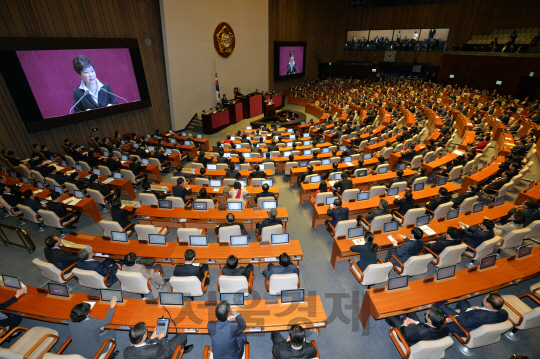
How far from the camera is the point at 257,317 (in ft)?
14.3

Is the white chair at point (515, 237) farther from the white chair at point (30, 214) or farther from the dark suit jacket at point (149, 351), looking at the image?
the white chair at point (30, 214)

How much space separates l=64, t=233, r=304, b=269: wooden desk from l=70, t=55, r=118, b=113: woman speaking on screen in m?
10.1

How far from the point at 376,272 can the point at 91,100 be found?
1567cm

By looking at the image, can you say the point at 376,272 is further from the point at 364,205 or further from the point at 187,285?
the point at 187,285

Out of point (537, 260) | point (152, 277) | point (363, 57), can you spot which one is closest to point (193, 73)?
point (152, 277)

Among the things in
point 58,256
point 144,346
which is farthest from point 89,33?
point 144,346

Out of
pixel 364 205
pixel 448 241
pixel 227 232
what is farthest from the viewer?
pixel 364 205

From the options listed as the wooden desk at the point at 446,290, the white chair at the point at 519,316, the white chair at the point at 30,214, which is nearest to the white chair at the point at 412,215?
the wooden desk at the point at 446,290

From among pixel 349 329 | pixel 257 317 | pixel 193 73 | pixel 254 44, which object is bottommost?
pixel 349 329

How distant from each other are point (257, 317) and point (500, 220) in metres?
7.32

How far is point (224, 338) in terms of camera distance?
383 centimetres

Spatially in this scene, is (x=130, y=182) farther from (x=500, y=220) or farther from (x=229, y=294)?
(x=500, y=220)

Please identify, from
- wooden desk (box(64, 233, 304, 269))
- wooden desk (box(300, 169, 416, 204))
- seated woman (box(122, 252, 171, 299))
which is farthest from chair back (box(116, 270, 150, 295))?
wooden desk (box(300, 169, 416, 204))

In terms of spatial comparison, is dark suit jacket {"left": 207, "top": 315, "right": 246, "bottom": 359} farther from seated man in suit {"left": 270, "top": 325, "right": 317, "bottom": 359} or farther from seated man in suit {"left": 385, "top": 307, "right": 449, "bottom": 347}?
seated man in suit {"left": 385, "top": 307, "right": 449, "bottom": 347}
